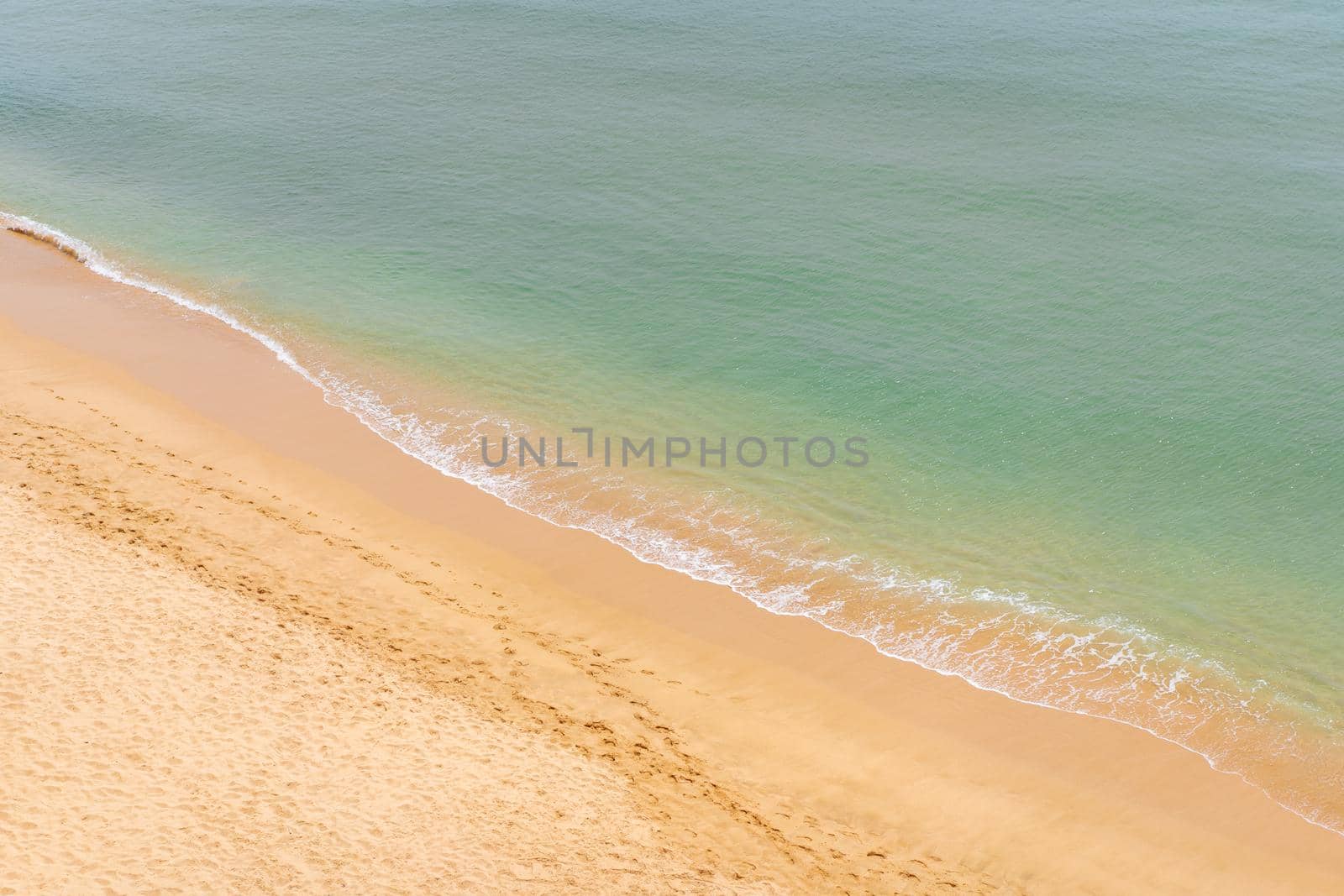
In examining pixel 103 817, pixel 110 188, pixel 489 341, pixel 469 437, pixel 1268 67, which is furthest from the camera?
pixel 1268 67

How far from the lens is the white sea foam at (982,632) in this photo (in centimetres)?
1653

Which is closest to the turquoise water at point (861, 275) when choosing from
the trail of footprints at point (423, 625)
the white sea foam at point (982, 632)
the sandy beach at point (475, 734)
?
the white sea foam at point (982, 632)

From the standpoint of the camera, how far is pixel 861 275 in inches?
1109

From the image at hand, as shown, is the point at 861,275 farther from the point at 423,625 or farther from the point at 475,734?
the point at 475,734

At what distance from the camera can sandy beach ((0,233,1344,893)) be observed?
12.8 meters

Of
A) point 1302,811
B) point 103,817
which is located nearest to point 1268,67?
point 1302,811

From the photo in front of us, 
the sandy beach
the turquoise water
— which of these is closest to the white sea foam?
the turquoise water

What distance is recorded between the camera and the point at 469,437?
2262 centimetres

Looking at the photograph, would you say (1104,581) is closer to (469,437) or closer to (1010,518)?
(1010,518)

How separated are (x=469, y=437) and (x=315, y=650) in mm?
7596

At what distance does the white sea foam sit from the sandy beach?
0.39 meters

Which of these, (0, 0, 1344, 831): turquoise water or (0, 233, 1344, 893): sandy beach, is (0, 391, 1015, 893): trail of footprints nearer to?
(0, 233, 1344, 893): sandy beach

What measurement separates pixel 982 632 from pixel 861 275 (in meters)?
12.9

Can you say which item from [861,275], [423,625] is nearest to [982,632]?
[423,625]
